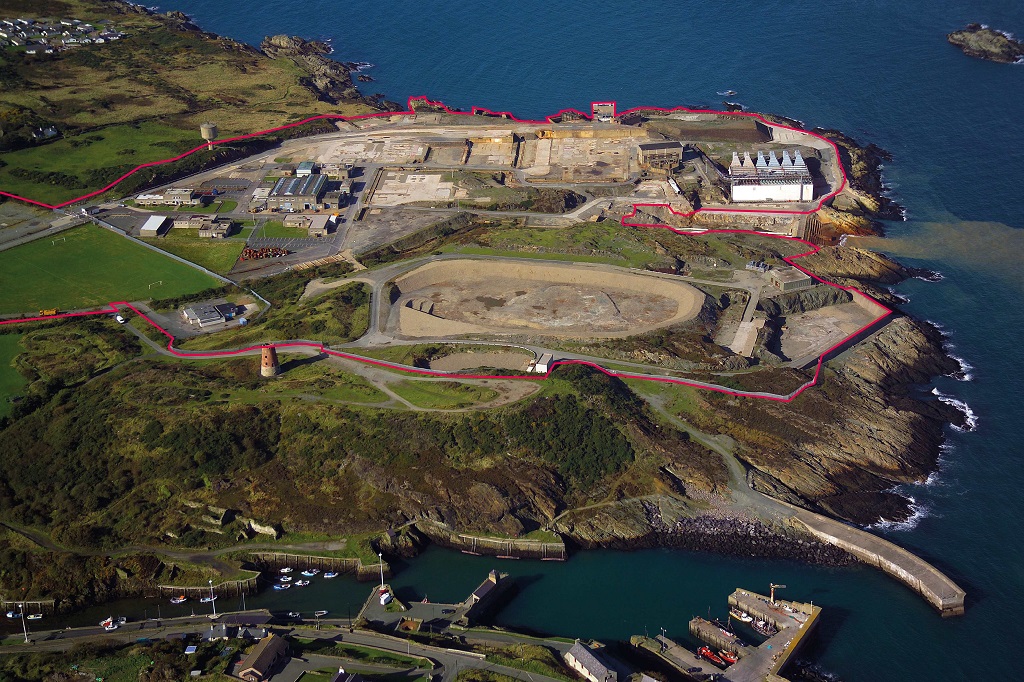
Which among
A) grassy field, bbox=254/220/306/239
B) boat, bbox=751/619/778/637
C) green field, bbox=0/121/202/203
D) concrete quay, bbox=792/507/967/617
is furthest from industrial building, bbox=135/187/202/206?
boat, bbox=751/619/778/637

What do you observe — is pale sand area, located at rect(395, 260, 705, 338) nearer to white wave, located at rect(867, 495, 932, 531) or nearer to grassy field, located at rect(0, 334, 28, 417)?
white wave, located at rect(867, 495, 932, 531)

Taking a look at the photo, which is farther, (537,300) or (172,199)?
(172,199)

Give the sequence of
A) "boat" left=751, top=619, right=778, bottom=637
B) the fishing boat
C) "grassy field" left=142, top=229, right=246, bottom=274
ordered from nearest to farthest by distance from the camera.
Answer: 1. "boat" left=751, top=619, right=778, bottom=637
2. the fishing boat
3. "grassy field" left=142, top=229, right=246, bottom=274

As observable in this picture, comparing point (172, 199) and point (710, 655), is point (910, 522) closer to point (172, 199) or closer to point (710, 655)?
point (710, 655)

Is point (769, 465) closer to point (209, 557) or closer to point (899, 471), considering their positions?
point (899, 471)

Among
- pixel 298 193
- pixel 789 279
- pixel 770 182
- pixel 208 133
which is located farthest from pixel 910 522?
pixel 208 133

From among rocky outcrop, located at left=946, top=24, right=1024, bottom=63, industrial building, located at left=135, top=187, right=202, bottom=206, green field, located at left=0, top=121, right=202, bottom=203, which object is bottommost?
industrial building, located at left=135, top=187, right=202, bottom=206

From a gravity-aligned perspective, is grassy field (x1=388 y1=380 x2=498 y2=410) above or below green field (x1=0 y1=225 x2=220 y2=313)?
below
